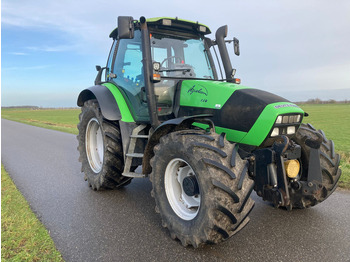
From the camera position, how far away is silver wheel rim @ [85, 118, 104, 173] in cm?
495

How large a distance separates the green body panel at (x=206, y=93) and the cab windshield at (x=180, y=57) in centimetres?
33

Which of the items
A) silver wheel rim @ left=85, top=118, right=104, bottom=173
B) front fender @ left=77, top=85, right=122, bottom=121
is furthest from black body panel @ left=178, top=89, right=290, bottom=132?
silver wheel rim @ left=85, top=118, right=104, bottom=173

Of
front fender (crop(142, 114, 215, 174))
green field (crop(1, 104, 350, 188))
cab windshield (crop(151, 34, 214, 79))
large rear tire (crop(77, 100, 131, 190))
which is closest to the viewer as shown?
front fender (crop(142, 114, 215, 174))

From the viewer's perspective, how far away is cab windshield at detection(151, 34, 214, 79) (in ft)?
12.6

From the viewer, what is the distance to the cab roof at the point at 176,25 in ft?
12.3

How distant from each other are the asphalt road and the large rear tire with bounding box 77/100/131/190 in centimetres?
25

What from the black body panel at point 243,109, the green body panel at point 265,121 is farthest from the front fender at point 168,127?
the green body panel at point 265,121

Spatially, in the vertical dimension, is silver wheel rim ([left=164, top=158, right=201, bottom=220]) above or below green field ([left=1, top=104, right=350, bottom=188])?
above

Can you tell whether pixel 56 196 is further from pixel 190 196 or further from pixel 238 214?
pixel 238 214

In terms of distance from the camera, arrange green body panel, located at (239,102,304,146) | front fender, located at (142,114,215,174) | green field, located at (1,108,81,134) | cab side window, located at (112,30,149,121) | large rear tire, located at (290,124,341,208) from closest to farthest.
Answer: green body panel, located at (239,102,304,146)
front fender, located at (142,114,215,174)
large rear tire, located at (290,124,341,208)
cab side window, located at (112,30,149,121)
green field, located at (1,108,81,134)

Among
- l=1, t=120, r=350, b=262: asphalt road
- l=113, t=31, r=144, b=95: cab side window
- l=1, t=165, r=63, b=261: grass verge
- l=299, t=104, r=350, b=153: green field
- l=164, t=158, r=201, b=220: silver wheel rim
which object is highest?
l=113, t=31, r=144, b=95: cab side window

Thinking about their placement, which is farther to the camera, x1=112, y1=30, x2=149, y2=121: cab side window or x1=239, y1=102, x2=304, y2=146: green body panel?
x1=112, y1=30, x2=149, y2=121: cab side window

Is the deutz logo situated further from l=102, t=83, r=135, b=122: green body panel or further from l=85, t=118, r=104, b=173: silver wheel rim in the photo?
l=85, t=118, r=104, b=173: silver wheel rim

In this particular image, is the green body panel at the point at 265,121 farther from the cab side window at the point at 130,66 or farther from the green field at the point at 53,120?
the green field at the point at 53,120
